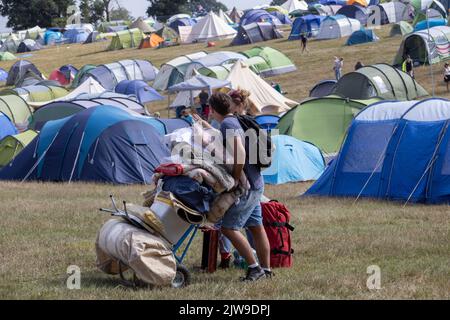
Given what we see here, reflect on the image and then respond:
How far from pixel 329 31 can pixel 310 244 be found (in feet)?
138

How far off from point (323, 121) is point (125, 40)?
1704 inches

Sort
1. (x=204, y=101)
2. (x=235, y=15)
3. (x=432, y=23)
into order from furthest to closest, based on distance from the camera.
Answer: (x=235, y=15), (x=432, y=23), (x=204, y=101)

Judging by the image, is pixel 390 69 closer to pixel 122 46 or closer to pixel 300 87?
pixel 300 87

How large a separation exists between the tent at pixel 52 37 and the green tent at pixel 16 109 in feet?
143

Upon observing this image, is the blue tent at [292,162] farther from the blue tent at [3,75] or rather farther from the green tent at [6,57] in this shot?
the green tent at [6,57]

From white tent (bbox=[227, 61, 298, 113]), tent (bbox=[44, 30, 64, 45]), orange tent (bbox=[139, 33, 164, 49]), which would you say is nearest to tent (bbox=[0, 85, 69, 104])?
white tent (bbox=[227, 61, 298, 113])

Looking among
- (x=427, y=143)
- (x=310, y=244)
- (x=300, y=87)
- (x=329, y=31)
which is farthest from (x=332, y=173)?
(x=329, y=31)

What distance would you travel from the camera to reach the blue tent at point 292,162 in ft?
56.9

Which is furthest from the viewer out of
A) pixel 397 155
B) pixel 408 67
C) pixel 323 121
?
pixel 408 67

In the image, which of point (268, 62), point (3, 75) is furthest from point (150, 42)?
point (268, 62)

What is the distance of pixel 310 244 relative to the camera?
8617 mm

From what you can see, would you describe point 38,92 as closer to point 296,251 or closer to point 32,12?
point 296,251

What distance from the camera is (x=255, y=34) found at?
175 feet

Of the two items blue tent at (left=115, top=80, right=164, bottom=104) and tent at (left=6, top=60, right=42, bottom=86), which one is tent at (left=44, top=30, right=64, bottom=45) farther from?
blue tent at (left=115, top=80, right=164, bottom=104)
